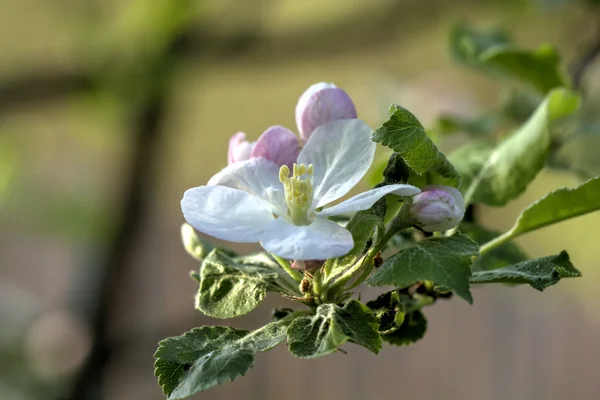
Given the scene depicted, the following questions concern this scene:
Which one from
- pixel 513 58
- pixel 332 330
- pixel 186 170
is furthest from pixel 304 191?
pixel 186 170

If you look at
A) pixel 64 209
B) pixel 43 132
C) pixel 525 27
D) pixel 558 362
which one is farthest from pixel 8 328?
pixel 558 362

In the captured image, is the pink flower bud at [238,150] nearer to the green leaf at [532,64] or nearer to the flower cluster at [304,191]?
the flower cluster at [304,191]

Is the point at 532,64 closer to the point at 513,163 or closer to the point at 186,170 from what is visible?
the point at 513,163

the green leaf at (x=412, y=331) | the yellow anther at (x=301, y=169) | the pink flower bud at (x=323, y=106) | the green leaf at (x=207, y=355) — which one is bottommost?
the green leaf at (x=412, y=331)

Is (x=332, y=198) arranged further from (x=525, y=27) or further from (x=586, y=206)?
(x=525, y=27)

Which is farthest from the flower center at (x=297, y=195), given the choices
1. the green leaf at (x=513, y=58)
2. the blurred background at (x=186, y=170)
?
the blurred background at (x=186, y=170)

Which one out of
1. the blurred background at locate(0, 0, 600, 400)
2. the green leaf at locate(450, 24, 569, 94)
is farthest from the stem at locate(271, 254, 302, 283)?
the blurred background at locate(0, 0, 600, 400)
